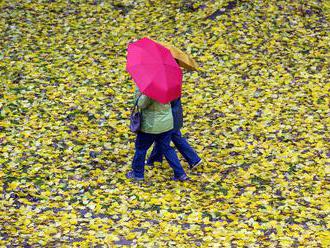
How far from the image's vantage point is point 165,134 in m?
8.19

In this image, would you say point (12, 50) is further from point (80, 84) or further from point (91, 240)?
point (91, 240)

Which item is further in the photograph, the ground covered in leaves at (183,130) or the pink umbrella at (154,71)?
the pink umbrella at (154,71)

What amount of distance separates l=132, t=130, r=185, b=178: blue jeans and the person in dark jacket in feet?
0.52

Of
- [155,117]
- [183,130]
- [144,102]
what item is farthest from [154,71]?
[183,130]

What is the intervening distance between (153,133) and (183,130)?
204 centimetres

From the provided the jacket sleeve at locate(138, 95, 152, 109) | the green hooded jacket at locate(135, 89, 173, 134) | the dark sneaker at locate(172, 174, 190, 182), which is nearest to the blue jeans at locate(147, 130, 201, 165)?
the dark sneaker at locate(172, 174, 190, 182)

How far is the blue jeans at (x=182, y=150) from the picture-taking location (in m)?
8.52

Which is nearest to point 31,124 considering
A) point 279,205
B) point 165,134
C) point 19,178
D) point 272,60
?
point 19,178

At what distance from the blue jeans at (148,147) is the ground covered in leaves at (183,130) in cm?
21

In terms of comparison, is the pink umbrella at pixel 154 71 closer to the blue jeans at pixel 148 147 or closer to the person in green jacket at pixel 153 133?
the person in green jacket at pixel 153 133

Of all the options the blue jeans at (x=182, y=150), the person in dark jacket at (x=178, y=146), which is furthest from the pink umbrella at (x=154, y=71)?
the blue jeans at (x=182, y=150)

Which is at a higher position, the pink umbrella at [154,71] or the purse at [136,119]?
the pink umbrella at [154,71]

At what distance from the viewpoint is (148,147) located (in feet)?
27.6

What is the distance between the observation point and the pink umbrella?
24.8ft
